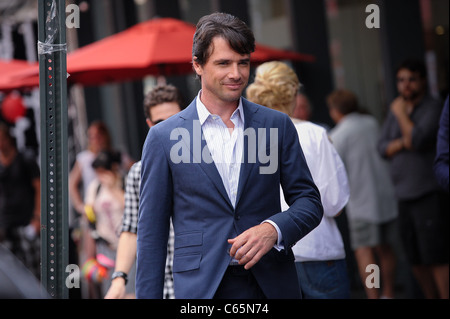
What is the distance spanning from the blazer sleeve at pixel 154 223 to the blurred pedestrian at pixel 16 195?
7501 millimetres

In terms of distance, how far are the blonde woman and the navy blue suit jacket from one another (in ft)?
3.80

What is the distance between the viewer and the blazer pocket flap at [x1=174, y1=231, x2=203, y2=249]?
3.08m

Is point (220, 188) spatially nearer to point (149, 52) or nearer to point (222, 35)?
point (222, 35)

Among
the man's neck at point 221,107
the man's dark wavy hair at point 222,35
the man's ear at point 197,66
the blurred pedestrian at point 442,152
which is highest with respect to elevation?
the man's dark wavy hair at point 222,35

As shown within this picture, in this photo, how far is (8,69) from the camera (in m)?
9.32

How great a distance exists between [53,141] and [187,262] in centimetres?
86

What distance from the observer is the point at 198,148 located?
311 cm

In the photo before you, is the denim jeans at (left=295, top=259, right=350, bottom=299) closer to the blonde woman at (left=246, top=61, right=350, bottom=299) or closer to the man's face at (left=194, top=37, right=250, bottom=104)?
the blonde woman at (left=246, top=61, right=350, bottom=299)

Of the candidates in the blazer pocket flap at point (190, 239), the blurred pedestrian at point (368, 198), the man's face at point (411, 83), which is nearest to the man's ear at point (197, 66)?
the blazer pocket flap at point (190, 239)

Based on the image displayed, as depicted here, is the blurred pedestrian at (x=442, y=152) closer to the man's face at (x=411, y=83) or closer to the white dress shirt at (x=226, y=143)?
the man's face at (x=411, y=83)

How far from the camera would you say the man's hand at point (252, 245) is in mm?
2906

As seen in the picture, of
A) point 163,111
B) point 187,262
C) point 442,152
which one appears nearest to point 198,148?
point 187,262

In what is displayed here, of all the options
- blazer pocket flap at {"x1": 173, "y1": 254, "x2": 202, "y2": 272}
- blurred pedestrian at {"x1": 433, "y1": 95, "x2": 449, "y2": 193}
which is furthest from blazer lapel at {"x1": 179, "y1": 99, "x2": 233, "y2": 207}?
blurred pedestrian at {"x1": 433, "y1": 95, "x2": 449, "y2": 193}

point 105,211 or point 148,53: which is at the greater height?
point 148,53
